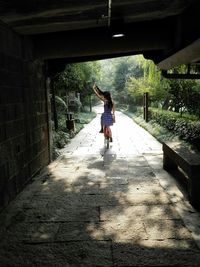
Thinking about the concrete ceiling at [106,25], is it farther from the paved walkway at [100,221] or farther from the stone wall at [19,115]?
the paved walkway at [100,221]

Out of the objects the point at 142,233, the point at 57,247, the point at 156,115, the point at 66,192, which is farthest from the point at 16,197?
the point at 156,115

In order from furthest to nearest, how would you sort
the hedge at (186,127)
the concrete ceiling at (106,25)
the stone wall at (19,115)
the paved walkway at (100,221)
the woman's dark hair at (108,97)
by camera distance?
the woman's dark hair at (108,97)
the hedge at (186,127)
the stone wall at (19,115)
the concrete ceiling at (106,25)
the paved walkway at (100,221)

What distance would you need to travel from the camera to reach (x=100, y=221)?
439 centimetres

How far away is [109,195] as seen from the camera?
5555 mm

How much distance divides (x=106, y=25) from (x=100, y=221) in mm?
3983

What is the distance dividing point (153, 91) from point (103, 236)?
594 inches

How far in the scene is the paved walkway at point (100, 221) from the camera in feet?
11.2

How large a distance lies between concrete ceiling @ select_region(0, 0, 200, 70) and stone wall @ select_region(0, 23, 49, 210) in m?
0.39

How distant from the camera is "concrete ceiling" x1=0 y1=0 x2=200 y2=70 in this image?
4438 mm

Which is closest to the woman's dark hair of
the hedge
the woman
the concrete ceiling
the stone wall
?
the woman

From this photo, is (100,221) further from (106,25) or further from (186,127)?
(186,127)

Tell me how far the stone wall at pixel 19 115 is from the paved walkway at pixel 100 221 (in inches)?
13.8

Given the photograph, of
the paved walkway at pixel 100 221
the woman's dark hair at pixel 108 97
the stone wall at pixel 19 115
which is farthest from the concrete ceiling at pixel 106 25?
the paved walkway at pixel 100 221

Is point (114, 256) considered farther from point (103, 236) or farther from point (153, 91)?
point (153, 91)
